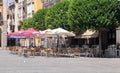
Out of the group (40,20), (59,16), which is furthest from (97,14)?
(40,20)

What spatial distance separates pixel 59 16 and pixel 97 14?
10471 millimetres

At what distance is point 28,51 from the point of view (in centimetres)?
4425

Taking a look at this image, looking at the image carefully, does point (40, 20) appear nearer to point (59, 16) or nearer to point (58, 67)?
point (59, 16)

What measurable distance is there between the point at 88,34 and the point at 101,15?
775cm

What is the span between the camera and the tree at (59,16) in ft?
160

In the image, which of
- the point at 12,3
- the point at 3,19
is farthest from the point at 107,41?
the point at 12,3

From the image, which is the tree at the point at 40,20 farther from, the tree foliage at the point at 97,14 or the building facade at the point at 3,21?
the tree foliage at the point at 97,14

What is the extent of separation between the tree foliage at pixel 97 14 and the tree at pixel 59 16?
7558 millimetres

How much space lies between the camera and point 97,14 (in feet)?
131

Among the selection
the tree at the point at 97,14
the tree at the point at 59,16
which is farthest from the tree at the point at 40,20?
the tree at the point at 97,14

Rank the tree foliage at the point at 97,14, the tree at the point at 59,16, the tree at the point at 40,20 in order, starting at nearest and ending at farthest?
the tree foliage at the point at 97,14 → the tree at the point at 59,16 → the tree at the point at 40,20

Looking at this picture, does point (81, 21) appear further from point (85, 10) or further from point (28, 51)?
point (28, 51)

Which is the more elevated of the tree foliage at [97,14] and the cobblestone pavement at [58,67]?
the tree foliage at [97,14]

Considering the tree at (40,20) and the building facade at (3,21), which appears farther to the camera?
the building facade at (3,21)
